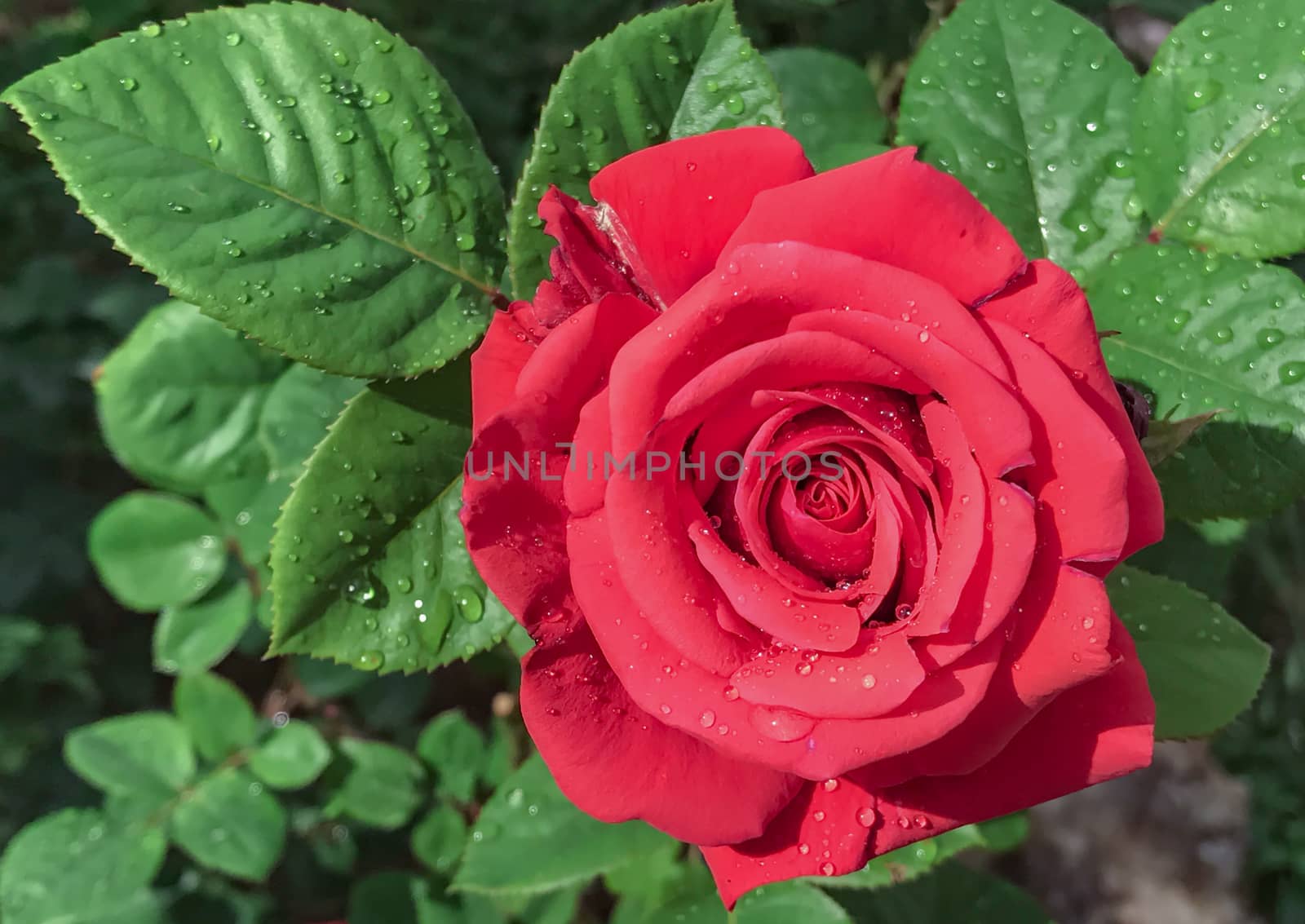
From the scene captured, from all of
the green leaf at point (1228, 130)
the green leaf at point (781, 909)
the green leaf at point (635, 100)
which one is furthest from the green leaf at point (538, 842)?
the green leaf at point (1228, 130)

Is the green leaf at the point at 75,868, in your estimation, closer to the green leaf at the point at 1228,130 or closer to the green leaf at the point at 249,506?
the green leaf at the point at 249,506

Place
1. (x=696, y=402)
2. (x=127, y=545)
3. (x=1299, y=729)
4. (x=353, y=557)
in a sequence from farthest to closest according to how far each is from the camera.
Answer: (x=1299, y=729), (x=127, y=545), (x=353, y=557), (x=696, y=402)

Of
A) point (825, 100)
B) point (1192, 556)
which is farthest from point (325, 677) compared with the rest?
point (1192, 556)

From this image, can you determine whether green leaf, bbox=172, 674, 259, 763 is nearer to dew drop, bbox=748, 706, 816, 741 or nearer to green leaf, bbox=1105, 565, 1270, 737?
dew drop, bbox=748, 706, 816, 741

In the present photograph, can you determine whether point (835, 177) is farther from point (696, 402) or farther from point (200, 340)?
point (200, 340)

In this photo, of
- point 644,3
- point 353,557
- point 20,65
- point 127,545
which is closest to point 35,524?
point 127,545

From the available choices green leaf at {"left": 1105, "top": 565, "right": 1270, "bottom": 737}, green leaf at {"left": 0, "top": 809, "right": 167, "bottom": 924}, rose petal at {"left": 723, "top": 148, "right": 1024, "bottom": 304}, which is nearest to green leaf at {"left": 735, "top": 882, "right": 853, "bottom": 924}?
green leaf at {"left": 1105, "top": 565, "right": 1270, "bottom": 737}

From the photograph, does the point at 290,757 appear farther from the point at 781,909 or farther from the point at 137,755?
the point at 781,909
